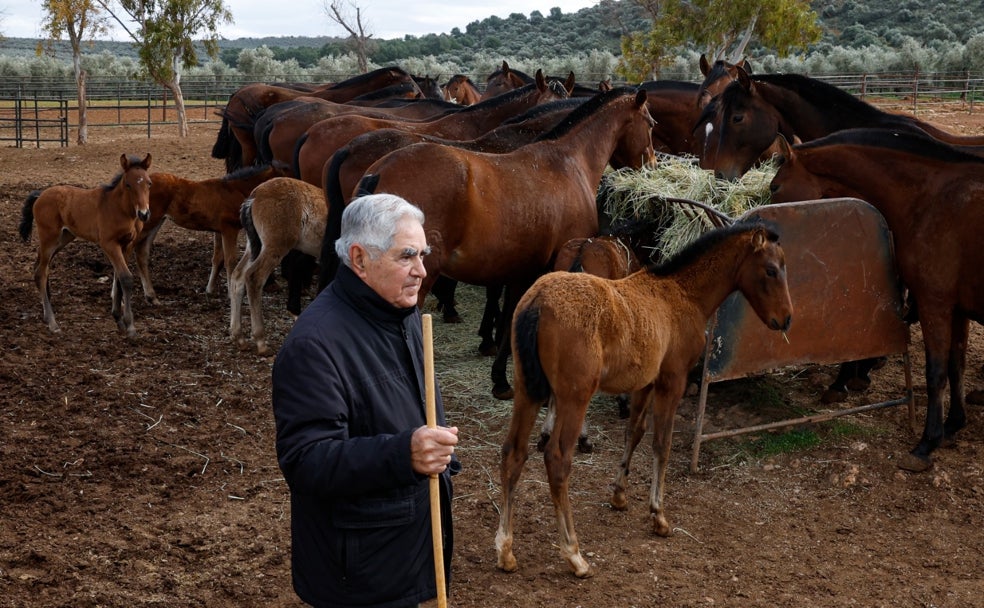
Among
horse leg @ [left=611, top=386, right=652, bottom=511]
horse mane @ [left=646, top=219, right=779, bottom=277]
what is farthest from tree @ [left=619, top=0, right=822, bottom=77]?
horse leg @ [left=611, top=386, right=652, bottom=511]

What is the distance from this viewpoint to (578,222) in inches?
268

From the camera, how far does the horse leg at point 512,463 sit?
14.7ft

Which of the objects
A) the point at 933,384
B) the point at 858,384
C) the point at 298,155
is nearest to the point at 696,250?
the point at 933,384

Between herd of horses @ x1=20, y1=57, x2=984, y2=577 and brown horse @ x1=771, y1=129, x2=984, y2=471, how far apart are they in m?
0.01

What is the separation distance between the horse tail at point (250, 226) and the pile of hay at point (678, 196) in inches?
124

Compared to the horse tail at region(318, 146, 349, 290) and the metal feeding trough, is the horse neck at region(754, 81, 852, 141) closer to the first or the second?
the metal feeding trough

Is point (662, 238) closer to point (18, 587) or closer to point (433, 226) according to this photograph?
point (433, 226)

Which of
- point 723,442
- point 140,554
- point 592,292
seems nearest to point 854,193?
point 723,442

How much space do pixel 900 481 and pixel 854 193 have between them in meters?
1.92

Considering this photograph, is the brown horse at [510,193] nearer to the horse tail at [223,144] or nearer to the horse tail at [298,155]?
the horse tail at [298,155]

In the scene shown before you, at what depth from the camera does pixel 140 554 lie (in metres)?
4.45

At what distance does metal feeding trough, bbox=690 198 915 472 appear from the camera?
5543 mm

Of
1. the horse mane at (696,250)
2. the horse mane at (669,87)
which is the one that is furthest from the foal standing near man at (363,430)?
the horse mane at (669,87)


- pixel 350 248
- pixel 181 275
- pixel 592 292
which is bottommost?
pixel 181 275
